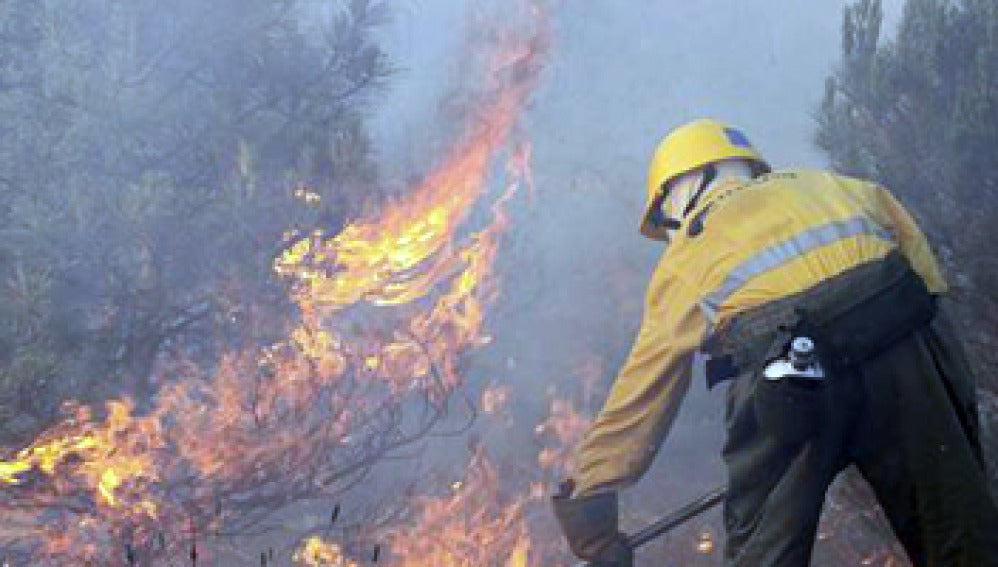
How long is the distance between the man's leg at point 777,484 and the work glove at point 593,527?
15.4 inches

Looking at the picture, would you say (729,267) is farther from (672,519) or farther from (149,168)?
(149,168)

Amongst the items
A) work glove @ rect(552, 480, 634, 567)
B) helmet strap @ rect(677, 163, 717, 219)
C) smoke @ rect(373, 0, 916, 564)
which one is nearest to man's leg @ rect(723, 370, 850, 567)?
work glove @ rect(552, 480, 634, 567)

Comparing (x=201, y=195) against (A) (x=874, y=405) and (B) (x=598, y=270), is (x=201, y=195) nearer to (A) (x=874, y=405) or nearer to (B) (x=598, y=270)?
(A) (x=874, y=405)

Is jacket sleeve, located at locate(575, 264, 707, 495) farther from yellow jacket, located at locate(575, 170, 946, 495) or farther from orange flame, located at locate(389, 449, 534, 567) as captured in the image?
orange flame, located at locate(389, 449, 534, 567)

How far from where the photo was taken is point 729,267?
104 inches

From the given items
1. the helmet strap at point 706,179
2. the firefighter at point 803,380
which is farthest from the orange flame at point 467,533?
the helmet strap at point 706,179

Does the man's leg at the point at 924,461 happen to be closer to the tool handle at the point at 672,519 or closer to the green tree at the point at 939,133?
the tool handle at the point at 672,519

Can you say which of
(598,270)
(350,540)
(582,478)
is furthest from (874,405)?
(598,270)

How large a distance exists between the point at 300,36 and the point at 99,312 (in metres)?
2.01

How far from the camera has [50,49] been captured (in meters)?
4.30

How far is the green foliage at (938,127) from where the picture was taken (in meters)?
4.30

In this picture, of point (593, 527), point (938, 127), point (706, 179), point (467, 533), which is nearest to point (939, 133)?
point (938, 127)

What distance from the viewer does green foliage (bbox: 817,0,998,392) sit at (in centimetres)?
430

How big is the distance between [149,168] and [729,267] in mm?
3138
